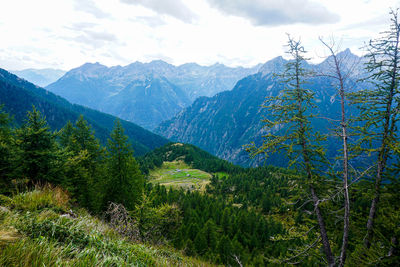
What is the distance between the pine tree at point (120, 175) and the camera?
23469 millimetres

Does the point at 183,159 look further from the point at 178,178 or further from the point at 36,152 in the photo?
the point at 36,152

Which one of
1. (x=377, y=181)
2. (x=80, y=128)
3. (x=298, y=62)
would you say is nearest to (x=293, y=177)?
(x=377, y=181)

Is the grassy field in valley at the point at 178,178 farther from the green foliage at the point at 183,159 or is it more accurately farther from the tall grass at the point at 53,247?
the tall grass at the point at 53,247

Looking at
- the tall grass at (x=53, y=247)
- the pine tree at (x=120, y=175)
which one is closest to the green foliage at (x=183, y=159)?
the pine tree at (x=120, y=175)

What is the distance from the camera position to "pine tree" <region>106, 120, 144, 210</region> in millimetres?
23469

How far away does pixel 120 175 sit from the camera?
77.3ft

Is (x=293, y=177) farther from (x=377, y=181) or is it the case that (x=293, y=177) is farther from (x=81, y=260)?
(x=81, y=260)

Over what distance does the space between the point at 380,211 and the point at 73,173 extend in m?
25.3

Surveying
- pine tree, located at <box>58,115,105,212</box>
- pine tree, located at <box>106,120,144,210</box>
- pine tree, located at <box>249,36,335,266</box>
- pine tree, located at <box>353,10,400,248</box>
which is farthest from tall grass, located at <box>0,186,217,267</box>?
pine tree, located at <box>106,120,144,210</box>

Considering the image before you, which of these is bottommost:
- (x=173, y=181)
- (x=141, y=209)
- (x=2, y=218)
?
(x=173, y=181)

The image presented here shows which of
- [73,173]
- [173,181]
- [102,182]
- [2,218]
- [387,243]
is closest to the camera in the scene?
[2,218]

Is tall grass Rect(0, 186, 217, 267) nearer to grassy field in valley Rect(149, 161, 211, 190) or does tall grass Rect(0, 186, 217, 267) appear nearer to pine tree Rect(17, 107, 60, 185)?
pine tree Rect(17, 107, 60, 185)

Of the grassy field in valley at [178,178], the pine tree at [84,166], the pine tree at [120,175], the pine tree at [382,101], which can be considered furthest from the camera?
the grassy field in valley at [178,178]

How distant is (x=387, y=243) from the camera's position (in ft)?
24.3
